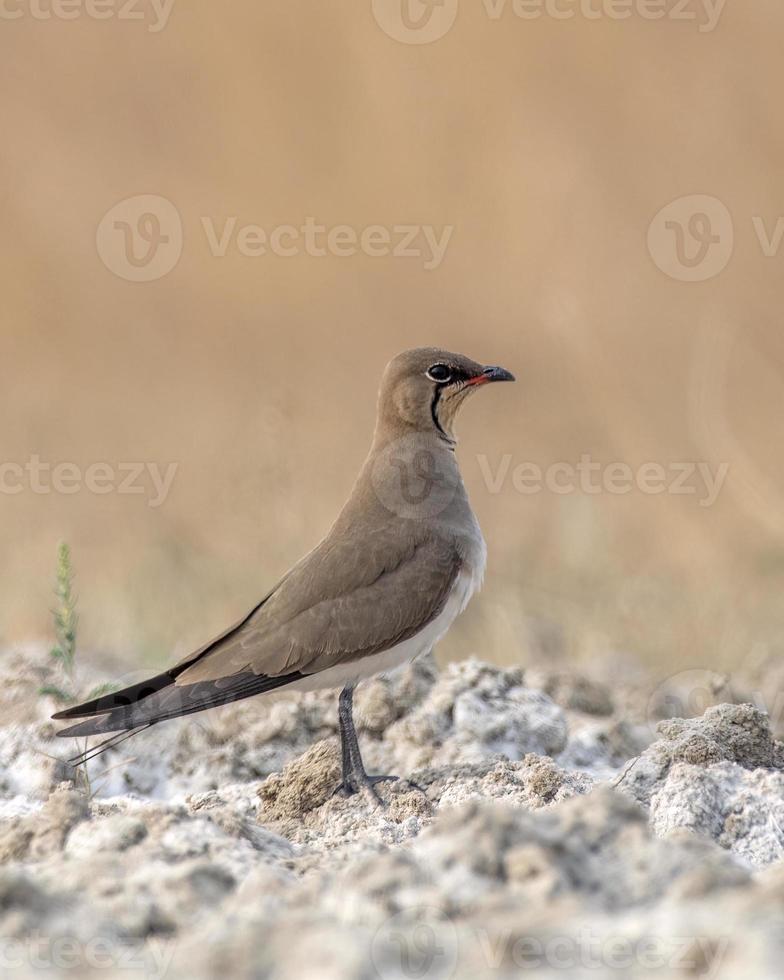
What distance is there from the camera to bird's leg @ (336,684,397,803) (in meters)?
4.21

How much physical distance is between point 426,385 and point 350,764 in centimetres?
135

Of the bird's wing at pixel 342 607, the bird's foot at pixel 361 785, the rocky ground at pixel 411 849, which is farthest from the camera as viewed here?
the bird's wing at pixel 342 607

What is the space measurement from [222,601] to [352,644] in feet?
9.13

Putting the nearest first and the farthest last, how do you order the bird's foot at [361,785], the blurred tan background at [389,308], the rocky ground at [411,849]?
the rocky ground at [411,849]
the bird's foot at [361,785]
the blurred tan background at [389,308]

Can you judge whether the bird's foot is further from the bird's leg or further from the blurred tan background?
the blurred tan background

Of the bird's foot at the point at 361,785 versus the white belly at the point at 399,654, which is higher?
the white belly at the point at 399,654

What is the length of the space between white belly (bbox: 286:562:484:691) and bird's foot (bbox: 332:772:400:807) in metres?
0.33

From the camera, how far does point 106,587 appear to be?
7652mm

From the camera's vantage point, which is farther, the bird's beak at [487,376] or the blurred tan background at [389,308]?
the blurred tan background at [389,308]

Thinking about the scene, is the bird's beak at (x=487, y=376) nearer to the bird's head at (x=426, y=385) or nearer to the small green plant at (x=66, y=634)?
the bird's head at (x=426, y=385)

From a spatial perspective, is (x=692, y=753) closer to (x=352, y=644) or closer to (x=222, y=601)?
(x=352, y=644)

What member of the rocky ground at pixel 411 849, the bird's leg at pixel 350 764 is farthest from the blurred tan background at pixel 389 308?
the bird's leg at pixel 350 764

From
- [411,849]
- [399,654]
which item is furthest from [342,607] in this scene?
[411,849]

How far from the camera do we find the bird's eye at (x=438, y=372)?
5.07 m
